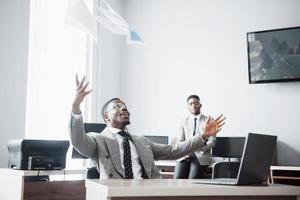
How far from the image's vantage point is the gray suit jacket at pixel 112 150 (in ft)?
7.32

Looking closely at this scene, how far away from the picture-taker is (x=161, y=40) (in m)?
5.88

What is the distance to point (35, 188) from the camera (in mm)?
3230

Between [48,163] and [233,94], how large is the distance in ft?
9.01

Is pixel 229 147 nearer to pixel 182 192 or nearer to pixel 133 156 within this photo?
pixel 133 156

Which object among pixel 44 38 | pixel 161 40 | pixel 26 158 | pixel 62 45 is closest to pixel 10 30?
pixel 44 38

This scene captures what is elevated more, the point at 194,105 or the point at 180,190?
the point at 194,105

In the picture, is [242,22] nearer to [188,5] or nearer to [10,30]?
[188,5]

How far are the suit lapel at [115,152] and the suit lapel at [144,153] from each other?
0.46 feet

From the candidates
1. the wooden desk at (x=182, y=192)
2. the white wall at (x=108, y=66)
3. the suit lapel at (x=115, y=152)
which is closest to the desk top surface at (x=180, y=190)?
the wooden desk at (x=182, y=192)

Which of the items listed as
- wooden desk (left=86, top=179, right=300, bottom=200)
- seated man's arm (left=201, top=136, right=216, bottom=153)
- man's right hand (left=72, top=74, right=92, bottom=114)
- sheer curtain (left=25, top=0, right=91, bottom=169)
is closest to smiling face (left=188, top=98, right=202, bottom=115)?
seated man's arm (left=201, top=136, right=216, bottom=153)

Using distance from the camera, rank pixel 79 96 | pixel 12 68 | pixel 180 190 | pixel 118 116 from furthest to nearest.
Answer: pixel 12 68 → pixel 118 116 → pixel 79 96 → pixel 180 190

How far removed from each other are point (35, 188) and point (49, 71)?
1.92 m

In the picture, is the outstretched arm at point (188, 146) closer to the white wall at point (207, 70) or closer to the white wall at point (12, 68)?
the white wall at point (12, 68)

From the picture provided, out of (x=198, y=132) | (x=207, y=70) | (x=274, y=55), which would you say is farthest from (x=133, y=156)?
(x=207, y=70)
